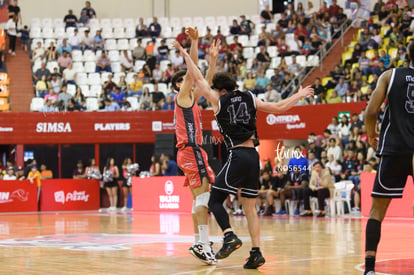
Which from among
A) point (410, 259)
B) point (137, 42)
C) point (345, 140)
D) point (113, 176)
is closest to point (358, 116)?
point (345, 140)

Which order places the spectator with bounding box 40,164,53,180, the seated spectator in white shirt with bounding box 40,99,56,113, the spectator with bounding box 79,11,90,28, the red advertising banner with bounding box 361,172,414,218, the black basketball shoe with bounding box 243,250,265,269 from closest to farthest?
the black basketball shoe with bounding box 243,250,265,269 < the red advertising banner with bounding box 361,172,414,218 < the spectator with bounding box 40,164,53,180 < the seated spectator in white shirt with bounding box 40,99,56,113 < the spectator with bounding box 79,11,90,28

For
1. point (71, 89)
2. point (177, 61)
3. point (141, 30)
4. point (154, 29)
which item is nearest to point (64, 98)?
point (71, 89)

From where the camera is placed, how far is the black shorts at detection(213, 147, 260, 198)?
8.35 metres

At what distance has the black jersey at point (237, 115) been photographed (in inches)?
330

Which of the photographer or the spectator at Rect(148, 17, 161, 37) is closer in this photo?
the photographer

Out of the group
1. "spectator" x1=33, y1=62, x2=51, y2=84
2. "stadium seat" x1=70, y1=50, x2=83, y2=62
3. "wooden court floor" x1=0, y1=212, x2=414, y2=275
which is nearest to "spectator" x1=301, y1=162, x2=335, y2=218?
"wooden court floor" x1=0, y1=212, x2=414, y2=275

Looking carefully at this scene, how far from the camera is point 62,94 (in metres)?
28.5

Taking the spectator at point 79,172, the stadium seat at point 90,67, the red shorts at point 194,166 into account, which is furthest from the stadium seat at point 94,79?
the red shorts at point 194,166

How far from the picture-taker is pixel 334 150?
2166 cm

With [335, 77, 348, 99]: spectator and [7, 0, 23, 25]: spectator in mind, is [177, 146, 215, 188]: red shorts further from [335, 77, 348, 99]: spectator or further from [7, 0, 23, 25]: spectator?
[7, 0, 23, 25]: spectator

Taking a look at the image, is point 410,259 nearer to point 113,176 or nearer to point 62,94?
point 113,176

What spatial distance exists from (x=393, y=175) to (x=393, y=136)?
0.35 metres

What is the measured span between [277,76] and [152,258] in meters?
18.6

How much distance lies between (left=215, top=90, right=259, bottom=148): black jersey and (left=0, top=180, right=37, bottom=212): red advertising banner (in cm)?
1852
